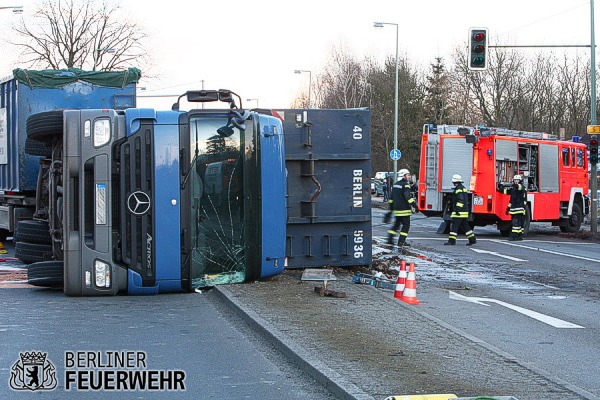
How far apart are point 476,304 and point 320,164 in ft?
11.0

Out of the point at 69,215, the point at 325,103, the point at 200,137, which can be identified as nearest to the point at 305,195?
the point at 200,137

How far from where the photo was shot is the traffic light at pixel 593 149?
2838 cm

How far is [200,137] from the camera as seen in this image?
39.0ft

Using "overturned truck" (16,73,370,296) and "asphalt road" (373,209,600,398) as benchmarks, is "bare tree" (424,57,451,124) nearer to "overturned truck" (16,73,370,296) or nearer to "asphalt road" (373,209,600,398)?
"asphalt road" (373,209,600,398)

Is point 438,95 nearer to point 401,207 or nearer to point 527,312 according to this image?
point 401,207

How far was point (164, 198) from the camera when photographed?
461 inches

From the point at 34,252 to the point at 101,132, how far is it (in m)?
2.90

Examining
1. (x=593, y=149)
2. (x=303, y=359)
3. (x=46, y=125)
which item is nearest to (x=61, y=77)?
(x=46, y=125)

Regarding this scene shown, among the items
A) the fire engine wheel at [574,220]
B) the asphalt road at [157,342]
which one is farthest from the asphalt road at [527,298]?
the fire engine wheel at [574,220]

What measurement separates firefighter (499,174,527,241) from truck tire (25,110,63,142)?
51.9 feet

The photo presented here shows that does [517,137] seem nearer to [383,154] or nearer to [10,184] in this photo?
[10,184]

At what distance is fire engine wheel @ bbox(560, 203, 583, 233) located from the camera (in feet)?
99.0

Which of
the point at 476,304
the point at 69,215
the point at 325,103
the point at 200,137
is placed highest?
the point at 325,103

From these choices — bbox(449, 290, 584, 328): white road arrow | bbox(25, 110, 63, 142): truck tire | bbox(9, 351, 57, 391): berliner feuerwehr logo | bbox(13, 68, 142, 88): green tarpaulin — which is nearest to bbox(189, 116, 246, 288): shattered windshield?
bbox(25, 110, 63, 142): truck tire
